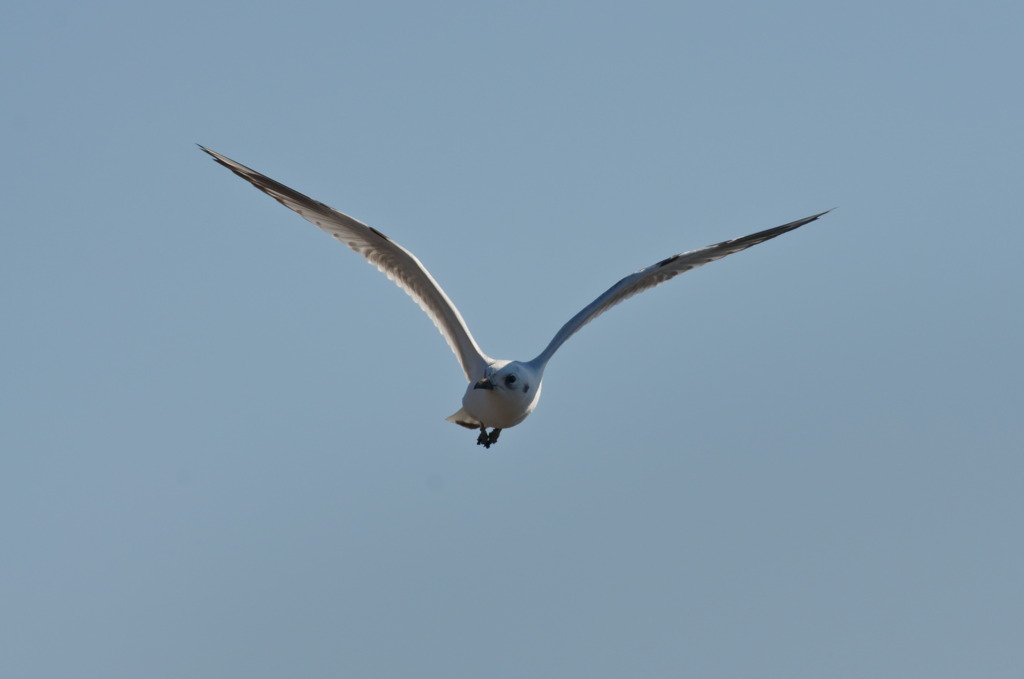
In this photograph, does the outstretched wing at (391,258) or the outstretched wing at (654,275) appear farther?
the outstretched wing at (654,275)

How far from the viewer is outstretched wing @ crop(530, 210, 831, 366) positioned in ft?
67.8

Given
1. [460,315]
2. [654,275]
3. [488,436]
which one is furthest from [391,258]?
[654,275]

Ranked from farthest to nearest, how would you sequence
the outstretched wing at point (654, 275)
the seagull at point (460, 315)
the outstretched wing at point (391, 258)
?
the outstretched wing at point (654, 275) < the outstretched wing at point (391, 258) < the seagull at point (460, 315)

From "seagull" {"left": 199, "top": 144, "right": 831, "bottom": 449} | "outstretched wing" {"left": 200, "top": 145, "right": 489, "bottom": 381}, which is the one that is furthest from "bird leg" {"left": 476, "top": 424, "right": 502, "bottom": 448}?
"outstretched wing" {"left": 200, "top": 145, "right": 489, "bottom": 381}

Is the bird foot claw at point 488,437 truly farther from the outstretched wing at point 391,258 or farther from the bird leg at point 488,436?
the outstretched wing at point 391,258

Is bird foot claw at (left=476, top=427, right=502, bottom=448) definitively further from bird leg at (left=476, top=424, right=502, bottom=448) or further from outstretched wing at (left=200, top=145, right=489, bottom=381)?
outstretched wing at (left=200, top=145, right=489, bottom=381)

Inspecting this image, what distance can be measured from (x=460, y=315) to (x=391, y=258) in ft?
4.10

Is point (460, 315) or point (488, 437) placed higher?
point (460, 315)

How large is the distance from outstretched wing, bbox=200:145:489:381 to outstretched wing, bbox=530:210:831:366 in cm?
114

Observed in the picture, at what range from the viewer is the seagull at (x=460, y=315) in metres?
19.8

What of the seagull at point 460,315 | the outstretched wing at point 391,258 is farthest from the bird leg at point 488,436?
the outstretched wing at point 391,258

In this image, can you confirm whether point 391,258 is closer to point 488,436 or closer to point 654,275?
point 488,436

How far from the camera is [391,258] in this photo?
20672mm

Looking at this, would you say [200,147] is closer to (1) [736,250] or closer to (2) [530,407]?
(2) [530,407]
